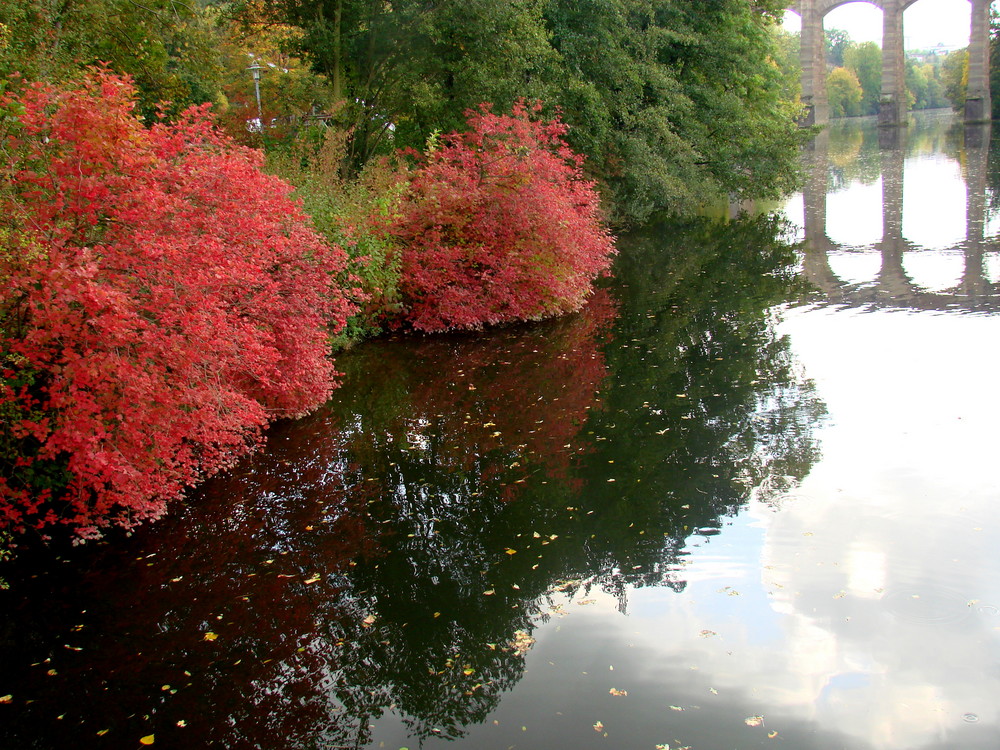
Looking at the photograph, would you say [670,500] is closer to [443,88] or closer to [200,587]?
[200,587]

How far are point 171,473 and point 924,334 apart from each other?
11.4 m

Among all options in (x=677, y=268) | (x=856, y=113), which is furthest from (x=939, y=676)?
(x=856, y=113)

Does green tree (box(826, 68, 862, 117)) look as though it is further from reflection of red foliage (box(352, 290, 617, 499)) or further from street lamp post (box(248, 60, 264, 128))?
reflection of red foliage (box(352, 290, 617, 499))

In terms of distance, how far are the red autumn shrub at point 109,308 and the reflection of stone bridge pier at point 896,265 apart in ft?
40.3

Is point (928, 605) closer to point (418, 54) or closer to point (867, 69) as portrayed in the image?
point (418, 54)

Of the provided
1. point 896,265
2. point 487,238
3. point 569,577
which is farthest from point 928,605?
point 896,265

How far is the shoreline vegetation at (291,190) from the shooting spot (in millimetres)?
7328

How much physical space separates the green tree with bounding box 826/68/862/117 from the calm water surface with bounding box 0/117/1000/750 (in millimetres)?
121698

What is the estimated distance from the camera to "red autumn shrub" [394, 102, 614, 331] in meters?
15.3

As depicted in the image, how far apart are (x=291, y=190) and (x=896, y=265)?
45.3 ft

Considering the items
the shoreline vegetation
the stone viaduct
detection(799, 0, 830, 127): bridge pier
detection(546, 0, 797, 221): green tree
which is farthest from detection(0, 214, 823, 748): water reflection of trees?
detection(799, 0, 830, 127): bridge pier

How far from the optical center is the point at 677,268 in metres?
22.0

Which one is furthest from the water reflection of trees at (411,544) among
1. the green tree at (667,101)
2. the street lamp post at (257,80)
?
the street lamp post at (257,80)

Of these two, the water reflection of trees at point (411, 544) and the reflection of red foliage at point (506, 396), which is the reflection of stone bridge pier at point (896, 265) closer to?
the water reflection of trees at point (411, 544)
